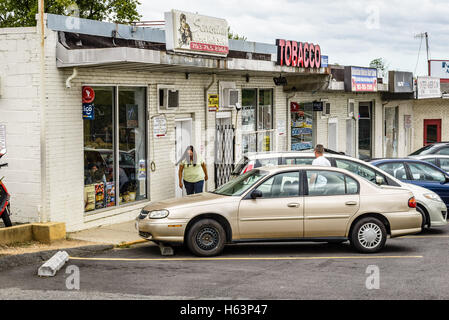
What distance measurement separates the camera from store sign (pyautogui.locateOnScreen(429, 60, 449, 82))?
3956cm

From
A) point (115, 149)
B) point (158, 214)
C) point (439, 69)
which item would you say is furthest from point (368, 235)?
point (439, 69)

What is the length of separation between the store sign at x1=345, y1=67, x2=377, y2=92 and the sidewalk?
1305 centimetres

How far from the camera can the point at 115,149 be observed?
48.1ft

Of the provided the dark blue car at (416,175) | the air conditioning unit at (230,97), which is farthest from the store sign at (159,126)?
the dark blue car at (416,175)

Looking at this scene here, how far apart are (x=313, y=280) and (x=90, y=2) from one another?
33.3 meters

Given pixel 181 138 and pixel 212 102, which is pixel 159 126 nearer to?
pixel 181 138

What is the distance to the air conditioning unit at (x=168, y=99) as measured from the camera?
16286 mm

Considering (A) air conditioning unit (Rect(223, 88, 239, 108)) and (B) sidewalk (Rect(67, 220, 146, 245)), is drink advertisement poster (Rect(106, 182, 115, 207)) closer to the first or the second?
(B) sidewalk (Rect(67, 220, 146, 245))

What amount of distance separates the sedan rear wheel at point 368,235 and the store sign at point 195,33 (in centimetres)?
550

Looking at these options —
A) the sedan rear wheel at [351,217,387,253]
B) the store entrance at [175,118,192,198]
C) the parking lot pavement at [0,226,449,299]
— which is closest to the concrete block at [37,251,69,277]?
the parking lot pavement at [0,226,449,299]

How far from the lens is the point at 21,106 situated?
41.3 ft

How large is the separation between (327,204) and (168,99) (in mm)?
6324

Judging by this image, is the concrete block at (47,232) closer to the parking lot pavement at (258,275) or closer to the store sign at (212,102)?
the parking lot pavement at (258,275)
